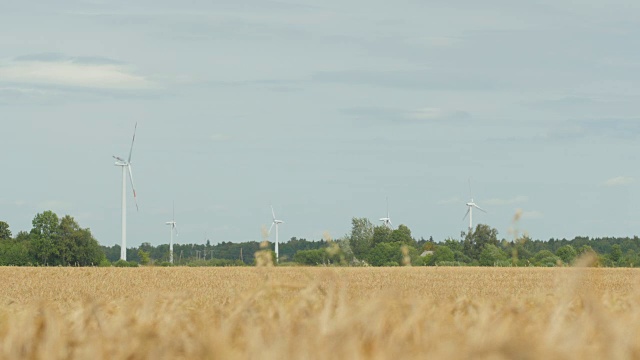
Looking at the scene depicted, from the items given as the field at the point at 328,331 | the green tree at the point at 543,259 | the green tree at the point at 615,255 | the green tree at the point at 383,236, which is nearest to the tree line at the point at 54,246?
the green tree at the point at 383,236

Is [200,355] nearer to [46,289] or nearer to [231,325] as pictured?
[231,325]

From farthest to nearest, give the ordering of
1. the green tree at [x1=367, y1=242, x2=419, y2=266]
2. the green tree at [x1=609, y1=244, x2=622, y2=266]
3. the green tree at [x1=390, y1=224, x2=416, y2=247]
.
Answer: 1. the green tree at [x1=390, y1=224, x2=416, y2=247]
2. the green tree at [x1=367, y1=242, x2=419, y2=266]
3. the green tree at [x1=609, y1=244, x2=622, y2=266]

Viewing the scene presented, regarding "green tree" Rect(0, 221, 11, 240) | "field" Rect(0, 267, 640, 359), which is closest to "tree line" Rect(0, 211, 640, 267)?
"green tree" Rect(0, 221, 11, 240)

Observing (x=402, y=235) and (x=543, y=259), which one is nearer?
(x=543, y=259)

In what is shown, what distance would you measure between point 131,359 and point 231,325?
2.93 feet

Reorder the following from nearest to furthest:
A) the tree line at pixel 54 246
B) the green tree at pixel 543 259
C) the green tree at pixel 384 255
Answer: the green tree at pixel 543 259, the green tree at pixel 384 255, the tree line at pixel 54 246

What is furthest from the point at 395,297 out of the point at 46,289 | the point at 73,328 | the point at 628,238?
the point at 628,238

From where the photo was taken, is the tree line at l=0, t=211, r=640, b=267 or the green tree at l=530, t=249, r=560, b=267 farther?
the tree line at l=0, t=211, r=640, b=267

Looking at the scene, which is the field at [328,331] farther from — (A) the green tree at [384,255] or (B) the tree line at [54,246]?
(B) the tree line at [54,246]

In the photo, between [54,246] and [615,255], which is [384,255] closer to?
[615,255]

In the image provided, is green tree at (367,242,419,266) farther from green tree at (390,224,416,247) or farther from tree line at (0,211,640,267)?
green tree at (390,224,416,247)

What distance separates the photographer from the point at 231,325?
4.14 metres

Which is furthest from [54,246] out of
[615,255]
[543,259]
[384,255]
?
[615,255]

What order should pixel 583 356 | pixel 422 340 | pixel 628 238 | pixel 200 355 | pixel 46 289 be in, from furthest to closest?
pixel 628 238 < pixel 46 289 < pixel 422 340 < pixel 200 355 < pixel 583 356
